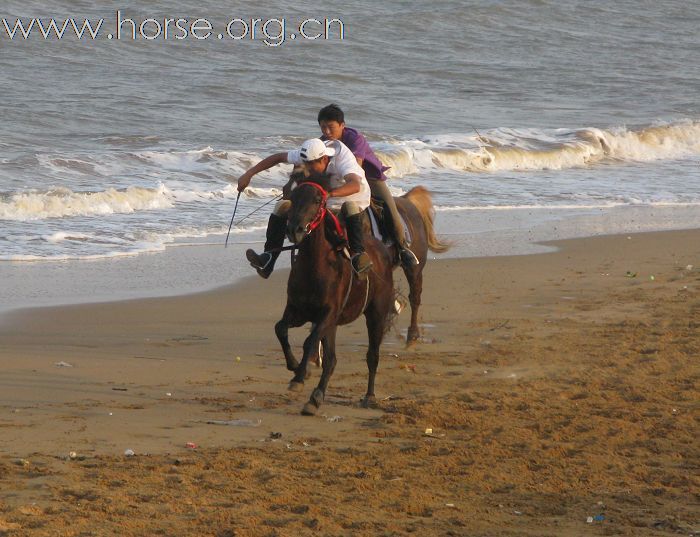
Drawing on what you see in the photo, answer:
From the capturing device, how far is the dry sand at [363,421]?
228 inches

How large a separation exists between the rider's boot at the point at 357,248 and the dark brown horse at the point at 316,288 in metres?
0.07

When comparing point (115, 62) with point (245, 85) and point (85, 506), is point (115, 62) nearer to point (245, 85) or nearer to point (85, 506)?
point (245, 85)

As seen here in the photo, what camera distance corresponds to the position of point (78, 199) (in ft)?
54.3

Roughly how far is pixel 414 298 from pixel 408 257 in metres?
0.90

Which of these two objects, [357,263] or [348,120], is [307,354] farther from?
[348,120]

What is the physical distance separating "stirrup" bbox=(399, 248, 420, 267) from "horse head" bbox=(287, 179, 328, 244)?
1950 millimetres

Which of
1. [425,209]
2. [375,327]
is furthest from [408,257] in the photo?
[425,209]

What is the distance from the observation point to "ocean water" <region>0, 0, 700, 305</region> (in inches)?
632

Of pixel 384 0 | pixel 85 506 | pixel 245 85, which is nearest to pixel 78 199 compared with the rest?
pixel 85 506

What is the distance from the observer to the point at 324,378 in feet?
26.0

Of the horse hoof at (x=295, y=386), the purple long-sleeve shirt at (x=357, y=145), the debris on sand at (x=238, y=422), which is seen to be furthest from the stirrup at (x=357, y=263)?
the purple long-sleeve shirt at (x=357, y=145)

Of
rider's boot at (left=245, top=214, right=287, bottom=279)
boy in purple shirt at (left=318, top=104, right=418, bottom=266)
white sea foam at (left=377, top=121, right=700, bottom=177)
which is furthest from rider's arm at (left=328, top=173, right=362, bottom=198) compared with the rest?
white sea foam at (left=377, top=121, right=700, bottom=177)

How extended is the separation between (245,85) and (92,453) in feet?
75.3

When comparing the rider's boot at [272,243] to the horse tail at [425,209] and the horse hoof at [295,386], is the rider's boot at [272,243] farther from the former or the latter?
the horse tail at [425,209]
